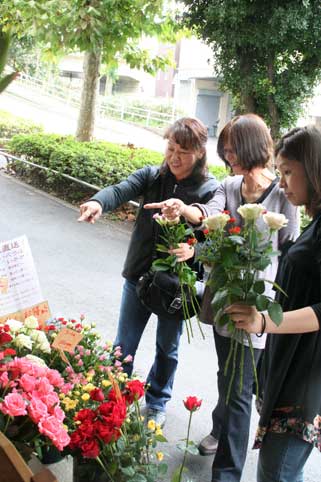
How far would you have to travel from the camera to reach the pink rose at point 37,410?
→ 3.87ft

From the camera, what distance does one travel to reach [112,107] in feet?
78.4

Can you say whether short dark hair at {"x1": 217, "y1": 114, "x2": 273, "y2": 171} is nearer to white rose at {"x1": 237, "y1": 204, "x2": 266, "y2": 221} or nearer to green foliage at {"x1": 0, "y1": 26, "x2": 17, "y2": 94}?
white rose at {"x1": 237, "y1": 204, "x2": 266, "y2": 221}

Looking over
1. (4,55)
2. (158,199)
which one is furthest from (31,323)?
(4,55)

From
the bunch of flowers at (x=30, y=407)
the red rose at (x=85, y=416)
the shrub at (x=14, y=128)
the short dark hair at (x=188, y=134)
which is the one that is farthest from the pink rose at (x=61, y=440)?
the shrub at (x=14, y=128)

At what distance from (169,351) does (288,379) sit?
1180 mm

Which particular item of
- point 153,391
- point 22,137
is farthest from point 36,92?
point 153,391

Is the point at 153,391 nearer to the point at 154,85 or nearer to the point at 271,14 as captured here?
the point at 271,14

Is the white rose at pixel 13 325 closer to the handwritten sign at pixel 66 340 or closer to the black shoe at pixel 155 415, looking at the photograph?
the handwritten sign at pixel 66 340

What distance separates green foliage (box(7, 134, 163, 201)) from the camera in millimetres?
7695

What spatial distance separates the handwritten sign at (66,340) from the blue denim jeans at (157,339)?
0.79 m

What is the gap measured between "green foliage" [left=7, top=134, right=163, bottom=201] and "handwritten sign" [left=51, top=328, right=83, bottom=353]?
5.71 meters

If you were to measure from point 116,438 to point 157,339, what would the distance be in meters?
1.40

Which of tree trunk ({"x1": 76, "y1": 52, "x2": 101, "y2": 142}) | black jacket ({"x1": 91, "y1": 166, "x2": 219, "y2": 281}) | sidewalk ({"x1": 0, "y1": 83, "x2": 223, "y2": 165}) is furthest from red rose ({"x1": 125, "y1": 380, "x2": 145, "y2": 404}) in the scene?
sidewalk ({"x1": 0, "y1": 83, "x2": 223, "y2": 165})

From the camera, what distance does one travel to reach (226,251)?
1316mm
